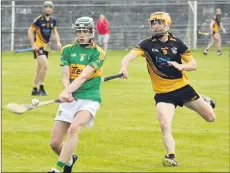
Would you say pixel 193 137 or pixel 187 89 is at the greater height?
pixel 187 89

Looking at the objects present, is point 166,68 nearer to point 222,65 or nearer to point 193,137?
point 193,137

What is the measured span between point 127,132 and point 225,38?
1155 inches

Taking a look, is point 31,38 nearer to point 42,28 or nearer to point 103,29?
point 42,28

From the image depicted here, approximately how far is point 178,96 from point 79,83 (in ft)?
8.26

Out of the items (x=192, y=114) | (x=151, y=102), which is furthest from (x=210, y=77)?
(x=192, y=114)

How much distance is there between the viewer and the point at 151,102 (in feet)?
79.1

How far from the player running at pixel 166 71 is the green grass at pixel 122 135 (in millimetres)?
745

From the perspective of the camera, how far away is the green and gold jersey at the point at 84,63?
1281 centimetres

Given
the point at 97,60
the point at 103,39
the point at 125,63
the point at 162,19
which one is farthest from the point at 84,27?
the point at 103,39

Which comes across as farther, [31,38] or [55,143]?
[31,38]

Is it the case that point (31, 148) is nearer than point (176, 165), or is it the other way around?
point (176, 165)

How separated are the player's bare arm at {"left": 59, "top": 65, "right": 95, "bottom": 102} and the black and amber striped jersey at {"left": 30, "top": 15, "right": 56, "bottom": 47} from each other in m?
11.5

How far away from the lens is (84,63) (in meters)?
12.9

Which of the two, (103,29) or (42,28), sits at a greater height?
(42,28)
